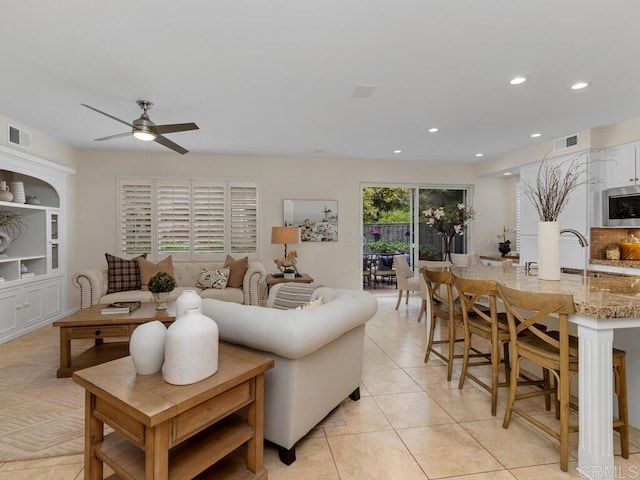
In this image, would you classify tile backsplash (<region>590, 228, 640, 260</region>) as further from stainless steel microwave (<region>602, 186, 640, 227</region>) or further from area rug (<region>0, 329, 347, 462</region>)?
area rug (<region>0, 329, 347, 462</region>)

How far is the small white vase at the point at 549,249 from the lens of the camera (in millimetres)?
2477

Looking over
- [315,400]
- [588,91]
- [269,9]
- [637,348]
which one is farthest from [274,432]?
[588,91]

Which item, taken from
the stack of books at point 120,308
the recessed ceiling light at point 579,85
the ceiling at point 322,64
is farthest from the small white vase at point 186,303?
the recessed ceiling light at point 579,85

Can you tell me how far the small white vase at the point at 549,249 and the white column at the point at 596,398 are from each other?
82 centimetres

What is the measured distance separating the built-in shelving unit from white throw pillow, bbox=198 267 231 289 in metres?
2.08

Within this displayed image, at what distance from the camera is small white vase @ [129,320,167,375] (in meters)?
1.56

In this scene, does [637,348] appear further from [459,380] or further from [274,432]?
[274,432]

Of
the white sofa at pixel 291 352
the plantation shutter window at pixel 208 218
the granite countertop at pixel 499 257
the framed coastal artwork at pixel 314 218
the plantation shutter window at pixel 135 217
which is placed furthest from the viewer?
the granite countertop at pixel 499 257

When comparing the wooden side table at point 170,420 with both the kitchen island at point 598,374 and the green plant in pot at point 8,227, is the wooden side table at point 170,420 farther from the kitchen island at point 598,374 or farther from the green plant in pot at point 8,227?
the green plant in pot at point 8,227

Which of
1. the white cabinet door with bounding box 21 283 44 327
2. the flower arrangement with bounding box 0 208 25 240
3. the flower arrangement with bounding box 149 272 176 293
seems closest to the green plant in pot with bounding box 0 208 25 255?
the flower arrangement with bounding box 0 208 25 240

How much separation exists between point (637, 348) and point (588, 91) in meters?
2.51

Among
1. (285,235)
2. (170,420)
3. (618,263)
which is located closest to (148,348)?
(170,420)

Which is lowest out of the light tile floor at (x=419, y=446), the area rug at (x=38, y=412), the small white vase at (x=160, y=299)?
the light tile floor at (x=419, y=446)

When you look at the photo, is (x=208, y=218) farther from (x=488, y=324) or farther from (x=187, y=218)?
(x=488, y=324)
